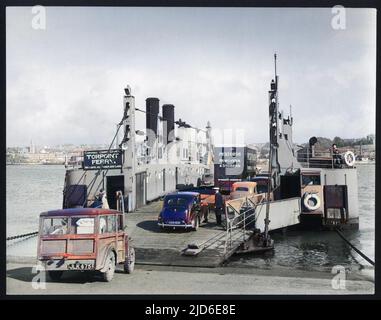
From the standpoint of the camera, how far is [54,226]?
6.41m

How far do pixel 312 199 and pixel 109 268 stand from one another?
651cm

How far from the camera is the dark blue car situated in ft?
31.1

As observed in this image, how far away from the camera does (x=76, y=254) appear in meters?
6.30

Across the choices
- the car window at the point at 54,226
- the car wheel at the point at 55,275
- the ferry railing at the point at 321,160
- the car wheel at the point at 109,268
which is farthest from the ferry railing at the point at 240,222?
the car window at the point at 54,226

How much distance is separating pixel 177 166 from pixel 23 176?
5150 mm

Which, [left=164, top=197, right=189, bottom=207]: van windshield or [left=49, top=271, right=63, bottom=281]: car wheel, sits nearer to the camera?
[left=49, top=271, right=63, bottom=281]: car wheel

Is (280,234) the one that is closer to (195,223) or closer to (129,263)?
(195,223)

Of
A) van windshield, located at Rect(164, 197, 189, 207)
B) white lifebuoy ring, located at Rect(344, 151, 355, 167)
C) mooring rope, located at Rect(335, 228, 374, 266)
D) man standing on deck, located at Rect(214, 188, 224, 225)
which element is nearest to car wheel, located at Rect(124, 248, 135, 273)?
van windshield, located at Rect(164, 197, 189, 207)

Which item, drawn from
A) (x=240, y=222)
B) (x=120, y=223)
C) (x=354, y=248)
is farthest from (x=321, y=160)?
(x=120, y=223)

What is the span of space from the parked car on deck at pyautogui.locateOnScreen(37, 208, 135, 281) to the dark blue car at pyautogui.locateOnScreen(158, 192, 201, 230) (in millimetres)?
3013

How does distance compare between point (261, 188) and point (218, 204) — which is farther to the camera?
point (261, 188)

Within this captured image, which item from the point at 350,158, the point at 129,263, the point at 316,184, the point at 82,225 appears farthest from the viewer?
the point at 316,184

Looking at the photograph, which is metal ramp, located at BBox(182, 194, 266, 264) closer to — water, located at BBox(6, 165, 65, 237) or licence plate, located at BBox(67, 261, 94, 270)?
licence plate, located at BBox(67, 261, 94, 270)
